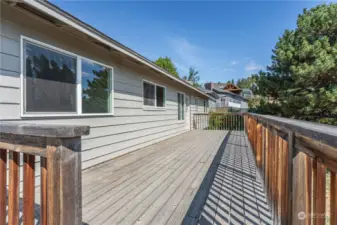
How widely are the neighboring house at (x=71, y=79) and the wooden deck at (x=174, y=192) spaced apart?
903 millimetres

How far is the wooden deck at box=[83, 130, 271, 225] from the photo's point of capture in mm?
2119

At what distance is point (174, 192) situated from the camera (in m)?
2.74

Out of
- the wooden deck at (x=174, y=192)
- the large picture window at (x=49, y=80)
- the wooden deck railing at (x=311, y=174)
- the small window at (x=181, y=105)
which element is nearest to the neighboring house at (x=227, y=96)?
the small window at (x=181, y=105)

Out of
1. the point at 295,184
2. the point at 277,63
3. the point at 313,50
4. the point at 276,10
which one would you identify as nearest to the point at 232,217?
the point at 295,184

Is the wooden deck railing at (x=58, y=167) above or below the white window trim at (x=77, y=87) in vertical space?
below

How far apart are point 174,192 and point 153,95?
4.56 metres

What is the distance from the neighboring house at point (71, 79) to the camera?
255 centimetres

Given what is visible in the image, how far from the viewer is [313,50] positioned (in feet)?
26.1

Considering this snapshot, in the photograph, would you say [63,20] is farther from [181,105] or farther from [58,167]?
[181,105]

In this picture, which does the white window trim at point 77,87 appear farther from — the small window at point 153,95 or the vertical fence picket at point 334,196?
the vertical fence picket at point 334,196

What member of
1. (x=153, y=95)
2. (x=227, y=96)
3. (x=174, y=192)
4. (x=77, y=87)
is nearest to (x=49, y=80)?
(x=77, y=87)

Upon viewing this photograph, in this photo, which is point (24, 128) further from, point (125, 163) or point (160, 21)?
point (160, 21)

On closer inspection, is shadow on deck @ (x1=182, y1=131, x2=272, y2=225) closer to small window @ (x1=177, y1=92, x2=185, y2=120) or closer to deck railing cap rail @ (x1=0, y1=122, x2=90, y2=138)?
deck railing cap rail @ (x1=0, y1=122, x2=90, y2=138)

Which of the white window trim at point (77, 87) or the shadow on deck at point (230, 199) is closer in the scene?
the shadow on deck at point (230, 199)
